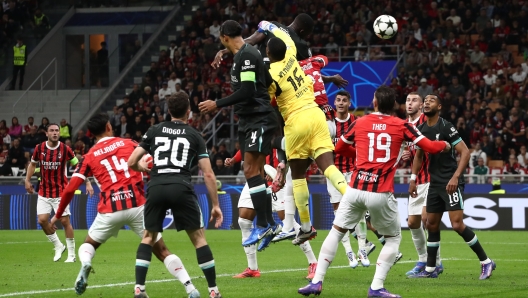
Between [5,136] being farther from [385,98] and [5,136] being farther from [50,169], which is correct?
[385,98]

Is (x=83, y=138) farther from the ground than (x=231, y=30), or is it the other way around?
(x=231, y=30)

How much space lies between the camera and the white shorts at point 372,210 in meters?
8.86

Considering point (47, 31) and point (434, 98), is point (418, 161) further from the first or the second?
point (47, 31)

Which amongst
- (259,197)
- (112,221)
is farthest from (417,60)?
(112,221)

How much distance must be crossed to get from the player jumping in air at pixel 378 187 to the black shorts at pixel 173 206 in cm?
140

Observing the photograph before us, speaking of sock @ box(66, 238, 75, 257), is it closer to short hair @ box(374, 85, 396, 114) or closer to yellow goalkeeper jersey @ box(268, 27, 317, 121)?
yellow goalkeeper jersey @ box(268, 27, 317, 121)

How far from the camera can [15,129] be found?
2984 cm

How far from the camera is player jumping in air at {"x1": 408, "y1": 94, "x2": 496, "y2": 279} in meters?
11.2

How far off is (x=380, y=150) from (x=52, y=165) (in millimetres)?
8836

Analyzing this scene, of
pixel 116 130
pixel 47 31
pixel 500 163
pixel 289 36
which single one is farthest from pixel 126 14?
pixel 289 36

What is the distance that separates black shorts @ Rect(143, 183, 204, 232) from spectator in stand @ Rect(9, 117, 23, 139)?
22041mm

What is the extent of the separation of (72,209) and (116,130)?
6.03m

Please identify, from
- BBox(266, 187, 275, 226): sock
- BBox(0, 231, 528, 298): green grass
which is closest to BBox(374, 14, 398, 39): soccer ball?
BBox(0, 231, 528, 298): green grass

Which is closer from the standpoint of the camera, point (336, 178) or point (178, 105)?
point (178, 105)
